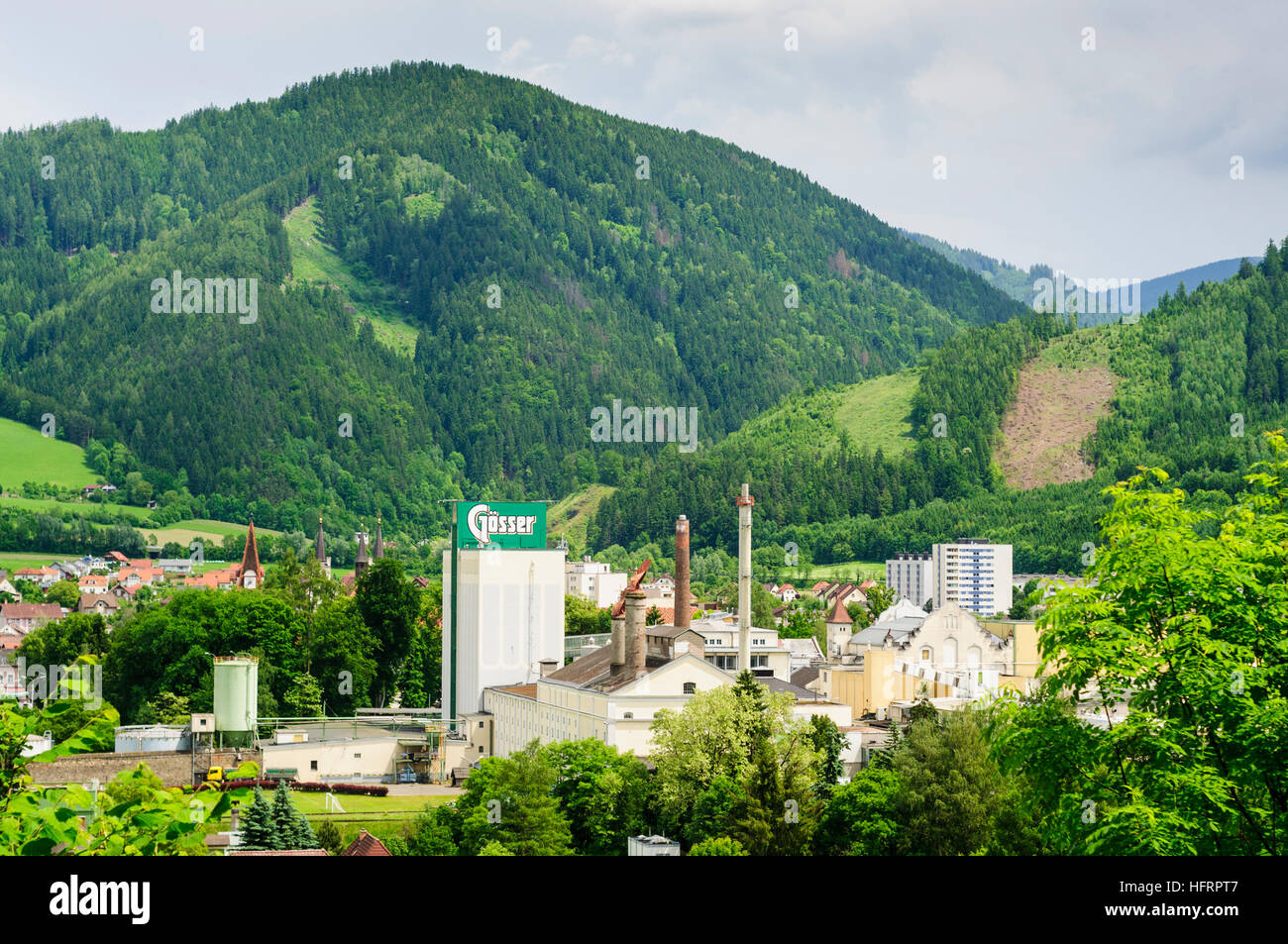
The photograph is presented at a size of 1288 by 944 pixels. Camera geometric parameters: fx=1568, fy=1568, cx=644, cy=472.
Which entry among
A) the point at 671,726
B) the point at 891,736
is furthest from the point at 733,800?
the point at 891,736

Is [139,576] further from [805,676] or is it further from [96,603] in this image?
[805,676]

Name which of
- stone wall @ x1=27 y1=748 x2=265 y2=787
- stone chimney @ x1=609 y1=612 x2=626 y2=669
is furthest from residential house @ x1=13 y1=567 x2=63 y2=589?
stone chimney @ x1=609 y1=612 x2=626 y2=669

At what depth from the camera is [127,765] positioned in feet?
220

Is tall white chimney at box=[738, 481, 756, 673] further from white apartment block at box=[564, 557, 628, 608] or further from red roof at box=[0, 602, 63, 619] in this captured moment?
red roof at box=[0, 602, 63, 619]

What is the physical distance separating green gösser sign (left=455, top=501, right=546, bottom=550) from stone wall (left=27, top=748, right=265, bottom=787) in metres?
21.1

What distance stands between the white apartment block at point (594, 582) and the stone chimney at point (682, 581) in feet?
199

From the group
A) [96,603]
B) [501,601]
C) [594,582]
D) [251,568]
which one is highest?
[501,601]

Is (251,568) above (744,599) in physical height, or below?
below

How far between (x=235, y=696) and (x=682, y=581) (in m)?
25.6

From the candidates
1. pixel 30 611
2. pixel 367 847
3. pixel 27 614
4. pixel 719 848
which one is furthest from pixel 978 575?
pixel 367 847

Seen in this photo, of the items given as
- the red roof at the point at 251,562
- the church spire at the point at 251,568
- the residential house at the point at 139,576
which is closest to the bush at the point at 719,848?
the church spire at the point at 251,568

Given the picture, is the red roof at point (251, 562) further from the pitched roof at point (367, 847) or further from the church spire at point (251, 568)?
the pitched roof at point (367, 847)

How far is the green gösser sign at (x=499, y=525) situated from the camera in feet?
303

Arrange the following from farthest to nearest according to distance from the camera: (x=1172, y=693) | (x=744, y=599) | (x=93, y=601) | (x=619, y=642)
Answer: (x=93, y=601), (x=744, y=599), (x=619, y=642), (x=1172, y=693)
